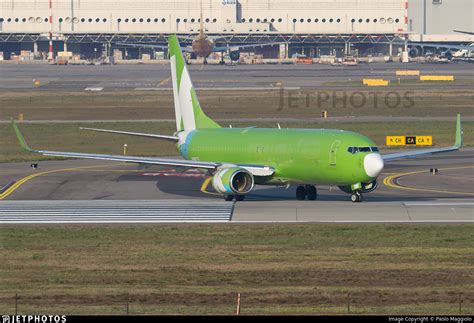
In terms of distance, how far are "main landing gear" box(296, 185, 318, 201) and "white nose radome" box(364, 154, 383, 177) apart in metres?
5.83

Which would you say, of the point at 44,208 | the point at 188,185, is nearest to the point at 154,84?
the point at 188,185

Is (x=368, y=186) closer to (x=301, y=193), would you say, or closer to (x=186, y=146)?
(x=301, y=193)

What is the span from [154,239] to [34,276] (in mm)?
9120

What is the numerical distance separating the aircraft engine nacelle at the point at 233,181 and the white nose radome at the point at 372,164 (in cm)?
671

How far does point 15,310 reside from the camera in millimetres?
31531

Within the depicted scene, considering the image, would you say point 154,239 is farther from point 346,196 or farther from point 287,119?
point 287,119

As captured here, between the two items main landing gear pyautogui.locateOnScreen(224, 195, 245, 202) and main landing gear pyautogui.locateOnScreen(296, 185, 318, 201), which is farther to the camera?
main landing gear pyautogui.locateOnScreen(296, 185, 318, 201)

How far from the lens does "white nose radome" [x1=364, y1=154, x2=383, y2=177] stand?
180 ft

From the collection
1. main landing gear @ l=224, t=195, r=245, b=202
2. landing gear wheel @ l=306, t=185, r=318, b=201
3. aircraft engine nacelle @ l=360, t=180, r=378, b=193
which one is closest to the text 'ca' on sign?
landing gear wheel @ l=306, t=185, r=318, b=201

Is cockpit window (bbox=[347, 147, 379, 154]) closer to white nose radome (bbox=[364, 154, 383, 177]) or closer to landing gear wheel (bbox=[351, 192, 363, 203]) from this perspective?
white nose radome (bbox=[364, 154, 383, 177])

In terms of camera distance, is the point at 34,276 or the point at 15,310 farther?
the point at 34,276

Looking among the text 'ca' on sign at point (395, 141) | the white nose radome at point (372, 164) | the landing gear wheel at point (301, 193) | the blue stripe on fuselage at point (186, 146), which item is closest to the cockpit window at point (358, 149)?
the white nose radome at point (372, 164)

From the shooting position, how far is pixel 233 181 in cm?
5788

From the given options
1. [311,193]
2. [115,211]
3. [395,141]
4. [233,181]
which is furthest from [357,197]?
[395,141]
